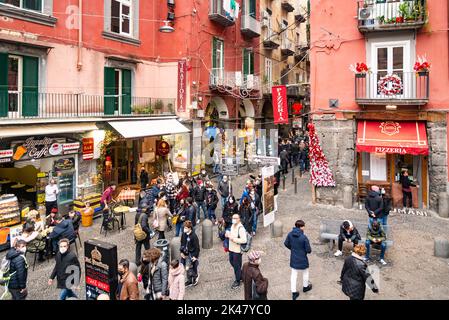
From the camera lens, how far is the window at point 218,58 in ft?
75.9

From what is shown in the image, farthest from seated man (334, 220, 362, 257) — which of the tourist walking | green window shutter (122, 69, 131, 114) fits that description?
green window shutter (122, 69, 131, 114)

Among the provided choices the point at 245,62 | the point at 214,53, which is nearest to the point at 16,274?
the point at 214,53

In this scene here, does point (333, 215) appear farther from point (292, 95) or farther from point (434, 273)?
point (292, 95)

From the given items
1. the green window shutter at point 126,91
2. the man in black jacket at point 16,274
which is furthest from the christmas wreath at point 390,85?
the man in black jacket at point 16,274

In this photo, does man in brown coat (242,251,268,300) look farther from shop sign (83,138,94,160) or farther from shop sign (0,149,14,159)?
shop sign (83,138,94,160)

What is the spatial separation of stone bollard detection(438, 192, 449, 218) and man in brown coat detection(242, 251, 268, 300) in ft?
36.5

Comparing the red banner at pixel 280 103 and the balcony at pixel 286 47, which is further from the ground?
the balcony at pixel 286 47

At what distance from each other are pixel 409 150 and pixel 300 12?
2897 cm

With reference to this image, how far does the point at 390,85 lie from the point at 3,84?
1557 cm

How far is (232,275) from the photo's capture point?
361 inches

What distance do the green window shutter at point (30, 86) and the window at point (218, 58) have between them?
438 inches

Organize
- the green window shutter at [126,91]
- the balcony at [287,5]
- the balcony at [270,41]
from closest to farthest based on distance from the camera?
the green window shutter at [126,91], the balcony at [270,41], the balcony at [287,5]

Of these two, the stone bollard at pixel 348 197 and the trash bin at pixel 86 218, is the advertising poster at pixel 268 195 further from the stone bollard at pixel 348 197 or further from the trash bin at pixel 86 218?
the trash bin at pixel 86 218

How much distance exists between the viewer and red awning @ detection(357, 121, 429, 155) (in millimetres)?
14531
